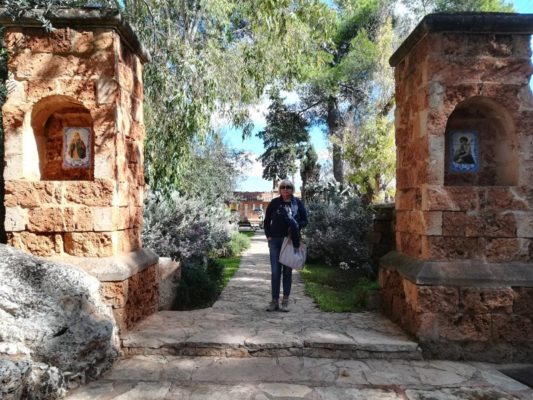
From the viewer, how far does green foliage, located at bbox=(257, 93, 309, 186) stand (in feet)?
72.3

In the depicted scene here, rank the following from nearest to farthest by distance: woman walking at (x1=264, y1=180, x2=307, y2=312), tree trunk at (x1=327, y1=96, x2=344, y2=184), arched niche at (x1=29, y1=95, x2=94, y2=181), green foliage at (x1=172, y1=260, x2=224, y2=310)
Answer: arched niche at (x1=29, y1=95, x2=94, y2=181)
woman walking at (x1=264, y1=180, x2=307, y2=312)
green foliage at (x1=172, y1=260, x2=224, y2=310)
tree trunk at (x1=327, y1=96, x2=344, y2=184)

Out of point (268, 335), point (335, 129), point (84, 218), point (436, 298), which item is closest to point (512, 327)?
point (436, 298)

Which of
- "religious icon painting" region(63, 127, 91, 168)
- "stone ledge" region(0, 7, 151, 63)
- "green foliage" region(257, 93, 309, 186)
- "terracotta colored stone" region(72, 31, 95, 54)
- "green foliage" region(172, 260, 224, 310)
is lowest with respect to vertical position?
"green foliage" region(172, 260, 224, 310)

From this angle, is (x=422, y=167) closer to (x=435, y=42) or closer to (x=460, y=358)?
(x=435, y=42)

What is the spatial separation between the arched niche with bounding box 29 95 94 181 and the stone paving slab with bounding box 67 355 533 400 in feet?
7.04

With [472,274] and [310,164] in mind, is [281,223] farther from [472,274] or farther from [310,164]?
[310,164]

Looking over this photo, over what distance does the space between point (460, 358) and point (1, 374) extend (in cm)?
374

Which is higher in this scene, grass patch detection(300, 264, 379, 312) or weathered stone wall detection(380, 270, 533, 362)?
weathered stone wall detection(380, 270, 533, 362)

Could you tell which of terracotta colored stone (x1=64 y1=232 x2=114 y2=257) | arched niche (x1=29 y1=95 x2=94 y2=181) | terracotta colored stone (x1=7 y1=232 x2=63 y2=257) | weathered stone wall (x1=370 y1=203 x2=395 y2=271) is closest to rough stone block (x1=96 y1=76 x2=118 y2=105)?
arched niche (x1=29 y1=95 x2=94 y2=181)

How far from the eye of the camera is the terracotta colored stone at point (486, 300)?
145 inches

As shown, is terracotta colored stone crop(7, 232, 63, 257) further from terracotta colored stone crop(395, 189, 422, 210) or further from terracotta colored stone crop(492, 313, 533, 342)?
terracotta colored stone crop(492, 313, 533, 342)

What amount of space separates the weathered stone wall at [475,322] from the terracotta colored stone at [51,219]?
11.4ft

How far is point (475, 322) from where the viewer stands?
372 cm

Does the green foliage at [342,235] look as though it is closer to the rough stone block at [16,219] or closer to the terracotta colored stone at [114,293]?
the terracotta colored stone at [114,293]
